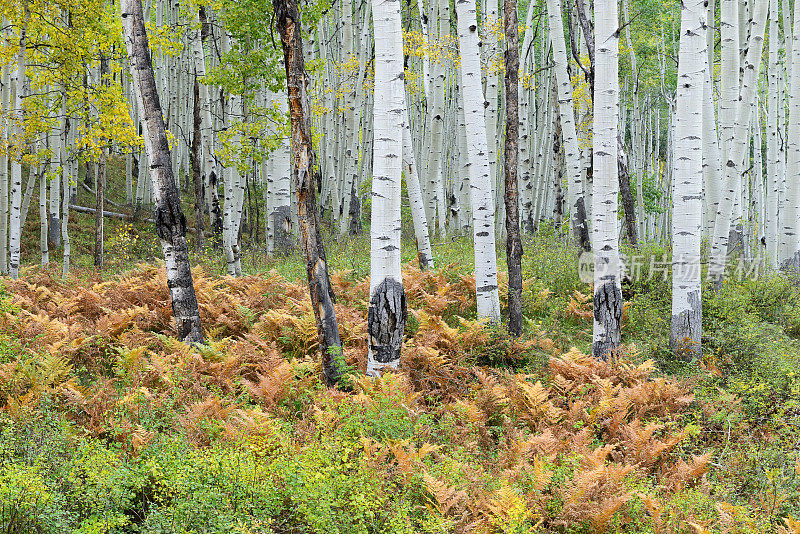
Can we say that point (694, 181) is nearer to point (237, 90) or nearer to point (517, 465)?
point (517, 465)

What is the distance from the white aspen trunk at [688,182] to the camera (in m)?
7.12

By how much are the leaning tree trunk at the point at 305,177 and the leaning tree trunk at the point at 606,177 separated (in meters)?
3.31

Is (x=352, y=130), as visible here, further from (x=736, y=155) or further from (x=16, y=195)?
(x=736, y=155)

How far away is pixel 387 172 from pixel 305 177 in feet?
2.57

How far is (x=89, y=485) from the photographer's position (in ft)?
12.0

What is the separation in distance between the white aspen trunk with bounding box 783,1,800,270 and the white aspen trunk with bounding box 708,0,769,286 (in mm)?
1438

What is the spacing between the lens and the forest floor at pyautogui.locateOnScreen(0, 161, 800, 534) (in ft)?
12.1

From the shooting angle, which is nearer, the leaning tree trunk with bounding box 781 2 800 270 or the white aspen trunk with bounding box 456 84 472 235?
the leaning tree trunk with bounding box 781 2 800 270

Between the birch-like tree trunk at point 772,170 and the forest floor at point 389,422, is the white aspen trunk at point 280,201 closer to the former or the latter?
the forest floor at point 389,422

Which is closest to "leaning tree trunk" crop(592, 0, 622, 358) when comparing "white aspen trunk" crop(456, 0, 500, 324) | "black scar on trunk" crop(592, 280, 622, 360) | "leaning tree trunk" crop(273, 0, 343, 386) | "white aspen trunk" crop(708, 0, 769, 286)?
"black scar on trunk" crop(592, 280, 622, 360)

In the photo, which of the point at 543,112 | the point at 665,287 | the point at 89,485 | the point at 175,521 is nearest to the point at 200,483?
the point at 175,521

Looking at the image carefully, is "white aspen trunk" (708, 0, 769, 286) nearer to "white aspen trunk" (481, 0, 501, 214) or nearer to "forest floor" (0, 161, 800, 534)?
"forest floor" (0, 161, 800, 534)

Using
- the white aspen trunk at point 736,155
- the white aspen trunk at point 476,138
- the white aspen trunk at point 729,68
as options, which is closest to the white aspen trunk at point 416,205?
the white aspen trunk at point 476,138

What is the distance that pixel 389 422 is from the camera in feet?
15.4
